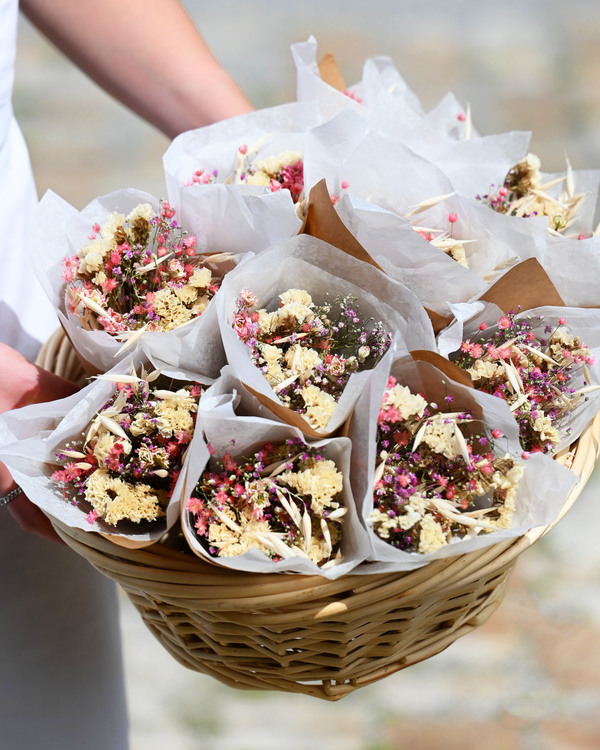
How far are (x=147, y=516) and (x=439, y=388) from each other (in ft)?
0.97

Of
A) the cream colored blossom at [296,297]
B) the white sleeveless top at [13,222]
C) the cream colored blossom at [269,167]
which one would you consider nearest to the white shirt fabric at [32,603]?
the white sleeveless top at [13,222]

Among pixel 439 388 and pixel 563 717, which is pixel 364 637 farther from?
pixel 563 717

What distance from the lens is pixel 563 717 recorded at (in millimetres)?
1692

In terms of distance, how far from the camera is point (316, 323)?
73 cm

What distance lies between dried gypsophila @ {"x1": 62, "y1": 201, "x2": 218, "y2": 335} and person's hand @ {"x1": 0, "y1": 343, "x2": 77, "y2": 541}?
0.33 ft

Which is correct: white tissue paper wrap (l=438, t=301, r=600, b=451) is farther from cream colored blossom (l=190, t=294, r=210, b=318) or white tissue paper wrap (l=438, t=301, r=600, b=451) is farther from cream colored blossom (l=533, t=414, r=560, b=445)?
cream colored blossom (l=190, t=294, r=210, b=318)

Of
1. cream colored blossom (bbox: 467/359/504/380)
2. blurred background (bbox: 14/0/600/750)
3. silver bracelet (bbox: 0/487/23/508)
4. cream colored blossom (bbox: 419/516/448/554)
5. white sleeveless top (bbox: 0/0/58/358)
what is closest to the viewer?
cream colored blossom (bbox: 419/516/448/554)

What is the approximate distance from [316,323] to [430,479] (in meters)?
0.18

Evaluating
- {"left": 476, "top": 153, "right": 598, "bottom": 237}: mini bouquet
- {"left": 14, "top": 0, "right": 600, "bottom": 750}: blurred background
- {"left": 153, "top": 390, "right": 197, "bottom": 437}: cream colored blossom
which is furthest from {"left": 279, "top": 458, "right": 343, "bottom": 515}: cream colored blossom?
{"left": 14, "top": 0, "right": 600, "bottom": 750}: blurred background

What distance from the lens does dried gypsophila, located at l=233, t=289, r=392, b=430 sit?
2.36ft

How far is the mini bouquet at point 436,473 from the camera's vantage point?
0.66 m

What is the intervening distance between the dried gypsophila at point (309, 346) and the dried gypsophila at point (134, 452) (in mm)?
77

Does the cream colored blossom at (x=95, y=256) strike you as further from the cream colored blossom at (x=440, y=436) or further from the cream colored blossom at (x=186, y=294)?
the cream colored blossom at (x=440, y=436)

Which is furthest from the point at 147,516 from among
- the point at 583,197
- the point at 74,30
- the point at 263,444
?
the point at 74,30
